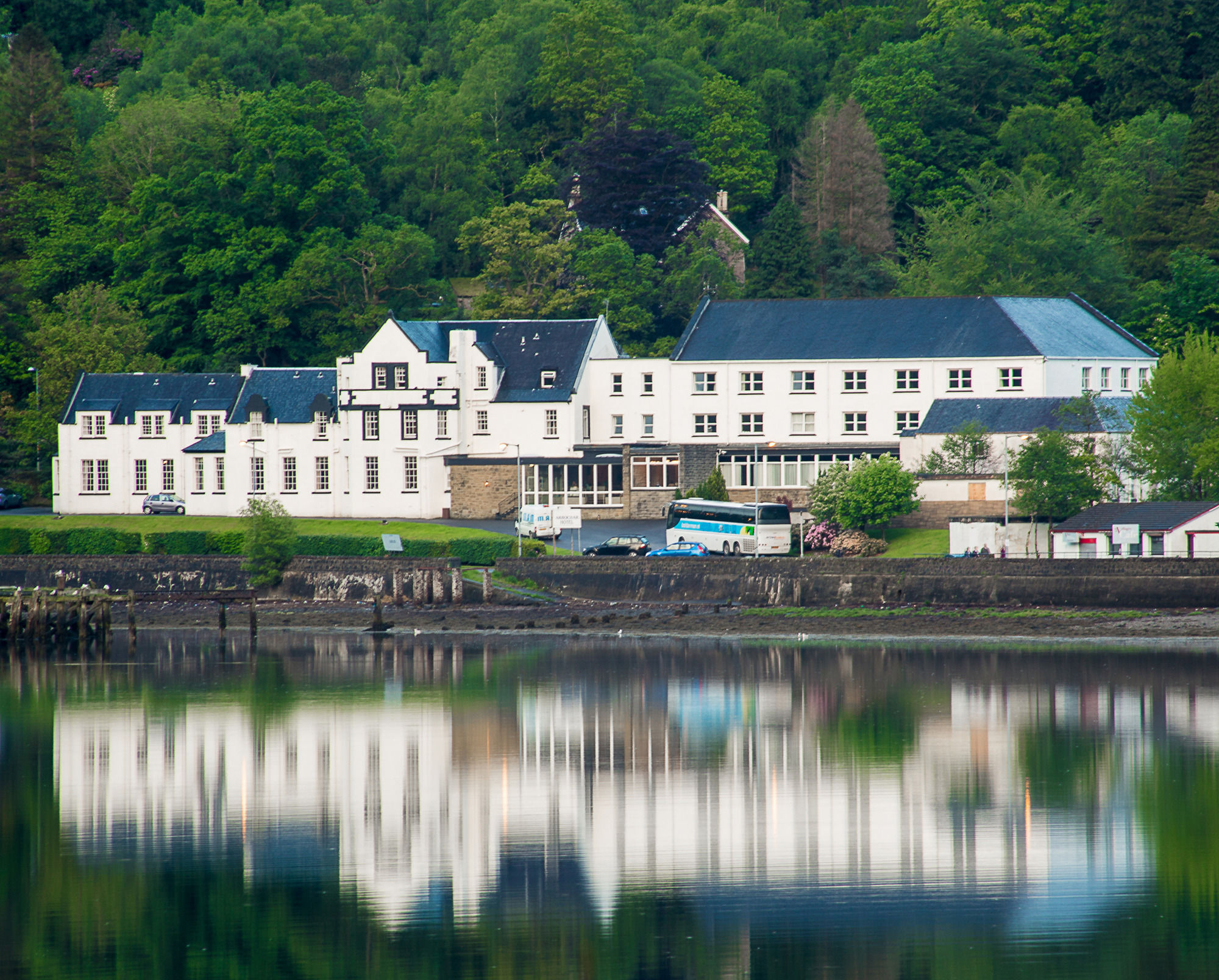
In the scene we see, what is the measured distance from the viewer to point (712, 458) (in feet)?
229

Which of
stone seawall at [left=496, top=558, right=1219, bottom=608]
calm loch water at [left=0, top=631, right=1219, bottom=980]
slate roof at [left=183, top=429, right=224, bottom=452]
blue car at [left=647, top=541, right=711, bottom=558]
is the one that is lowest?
calm loch water at [left=0, top=631, right=1219, bottom=980]

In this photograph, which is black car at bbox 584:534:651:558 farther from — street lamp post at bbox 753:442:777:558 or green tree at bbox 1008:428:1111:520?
green tree at bbox 1008:428:1111:520

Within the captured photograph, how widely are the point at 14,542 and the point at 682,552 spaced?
26.8 meters

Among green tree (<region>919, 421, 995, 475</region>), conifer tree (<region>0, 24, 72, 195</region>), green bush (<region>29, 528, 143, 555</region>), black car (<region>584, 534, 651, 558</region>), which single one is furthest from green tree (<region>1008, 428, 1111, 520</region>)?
conifer tree (<region>0, 24, 72, 195</region>)

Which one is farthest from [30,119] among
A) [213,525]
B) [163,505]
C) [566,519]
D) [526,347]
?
[566,519]

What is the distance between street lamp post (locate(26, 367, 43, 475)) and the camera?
252 ft

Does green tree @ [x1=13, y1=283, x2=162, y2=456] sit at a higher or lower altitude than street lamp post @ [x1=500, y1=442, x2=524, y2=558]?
higher

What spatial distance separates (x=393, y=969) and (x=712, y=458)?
50105 millimetres

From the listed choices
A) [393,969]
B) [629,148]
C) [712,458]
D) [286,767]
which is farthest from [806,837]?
[629,148]

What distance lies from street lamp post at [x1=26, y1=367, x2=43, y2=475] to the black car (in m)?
29.9

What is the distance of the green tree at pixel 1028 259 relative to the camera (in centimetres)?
8088

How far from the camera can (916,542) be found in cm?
6062

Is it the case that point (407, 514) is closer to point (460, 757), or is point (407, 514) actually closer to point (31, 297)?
point (31, 297)

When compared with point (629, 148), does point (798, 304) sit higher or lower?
lower
